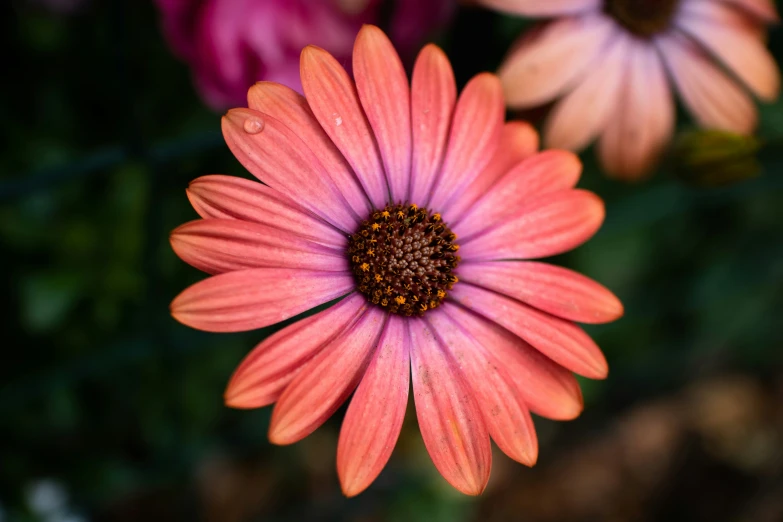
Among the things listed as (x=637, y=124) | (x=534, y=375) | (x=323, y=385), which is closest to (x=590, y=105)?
(x=637, y=124)

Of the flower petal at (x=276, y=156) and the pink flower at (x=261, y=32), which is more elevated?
the pink flower at (x=261, y=32)

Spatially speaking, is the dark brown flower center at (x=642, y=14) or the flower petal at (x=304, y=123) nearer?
the flower petal at (x=304, y=123)

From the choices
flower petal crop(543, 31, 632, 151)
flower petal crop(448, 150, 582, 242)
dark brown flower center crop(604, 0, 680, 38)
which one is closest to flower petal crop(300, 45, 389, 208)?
flower petal crop(448, 150, 582, 242)

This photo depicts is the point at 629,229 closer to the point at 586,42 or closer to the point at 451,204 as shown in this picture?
the point at 586,42

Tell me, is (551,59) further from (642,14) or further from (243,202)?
(243,202)

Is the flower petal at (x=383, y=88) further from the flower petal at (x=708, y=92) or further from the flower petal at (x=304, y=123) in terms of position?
the flower petal at (x=708, y=92)

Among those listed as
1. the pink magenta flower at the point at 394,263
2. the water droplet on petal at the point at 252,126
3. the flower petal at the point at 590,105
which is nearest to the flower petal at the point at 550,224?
the pink magenta flower at the point at 394,263
